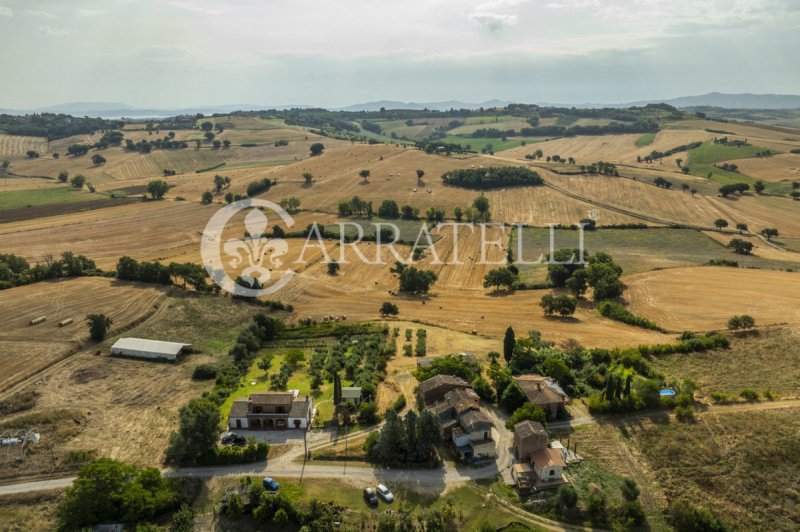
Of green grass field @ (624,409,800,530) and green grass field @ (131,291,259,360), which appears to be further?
green grass field @ (131,291,259,360)

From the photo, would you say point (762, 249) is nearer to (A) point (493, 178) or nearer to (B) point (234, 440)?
(A) point (493, 178)

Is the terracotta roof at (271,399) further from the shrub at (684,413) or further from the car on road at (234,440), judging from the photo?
the shrub at (684,413)

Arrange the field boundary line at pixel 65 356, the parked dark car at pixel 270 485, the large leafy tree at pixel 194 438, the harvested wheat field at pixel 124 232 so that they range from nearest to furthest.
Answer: the parked dark car at pixel 270 485 → the large leafy tree at pixel 194 438 → the field boundary line at pixel 65 356 → the harvested wheat field at pixel 124 232

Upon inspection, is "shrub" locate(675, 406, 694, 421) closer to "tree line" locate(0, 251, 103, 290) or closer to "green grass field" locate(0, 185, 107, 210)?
"tree line" locate(0, 251, 103, 290)

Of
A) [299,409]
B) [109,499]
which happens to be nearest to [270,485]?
[299,409]

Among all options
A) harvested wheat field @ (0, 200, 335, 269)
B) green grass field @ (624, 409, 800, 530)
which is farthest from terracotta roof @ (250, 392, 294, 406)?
harvested wheat field @ (0, 200, 335, 269)

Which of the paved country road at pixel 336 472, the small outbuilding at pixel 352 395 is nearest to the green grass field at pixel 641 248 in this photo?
the small outbuilding at pixel 352 395
